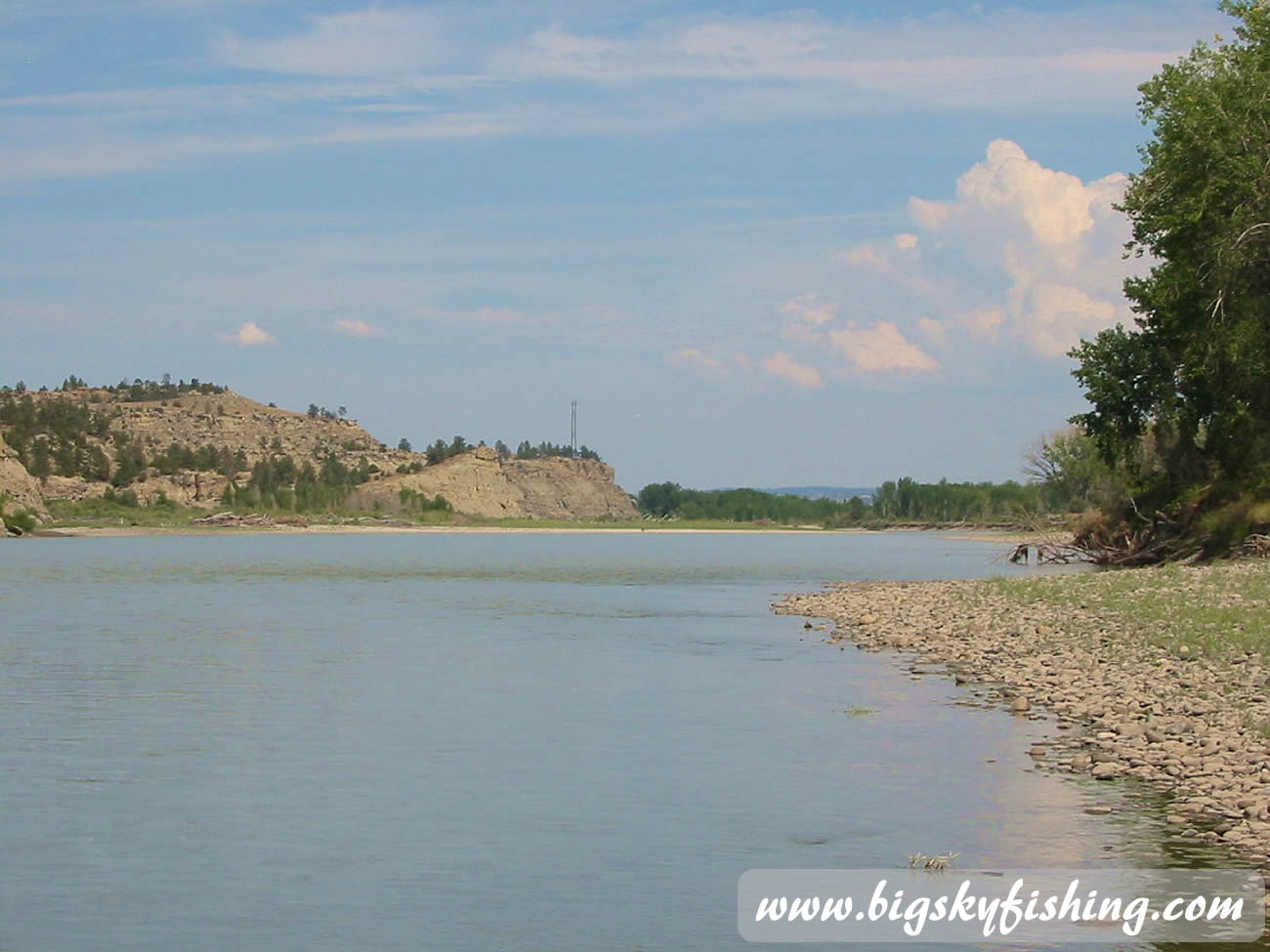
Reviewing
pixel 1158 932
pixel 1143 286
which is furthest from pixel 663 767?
pixel 1143 286

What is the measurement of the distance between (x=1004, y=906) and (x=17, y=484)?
133 meters

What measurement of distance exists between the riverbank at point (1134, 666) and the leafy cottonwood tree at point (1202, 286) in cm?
599

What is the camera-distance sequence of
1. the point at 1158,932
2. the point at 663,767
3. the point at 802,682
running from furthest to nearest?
the point at 802,682
the point at 663,767
the point at 1158,932

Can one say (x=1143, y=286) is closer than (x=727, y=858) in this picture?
No

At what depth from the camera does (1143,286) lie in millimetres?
45594

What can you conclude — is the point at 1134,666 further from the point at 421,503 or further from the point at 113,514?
the point at 421,503

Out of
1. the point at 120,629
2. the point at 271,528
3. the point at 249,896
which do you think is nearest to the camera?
the point at 249,896

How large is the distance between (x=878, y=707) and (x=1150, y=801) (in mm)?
7205

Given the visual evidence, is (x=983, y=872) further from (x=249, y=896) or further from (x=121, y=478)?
(x=121, y=478)

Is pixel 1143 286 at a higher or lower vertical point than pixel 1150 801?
A: higher

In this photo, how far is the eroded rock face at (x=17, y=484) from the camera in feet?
426

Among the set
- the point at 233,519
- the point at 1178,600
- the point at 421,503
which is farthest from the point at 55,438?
the point at 1178,600

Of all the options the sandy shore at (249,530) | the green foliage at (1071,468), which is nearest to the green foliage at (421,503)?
the sandy shore at (249,530)

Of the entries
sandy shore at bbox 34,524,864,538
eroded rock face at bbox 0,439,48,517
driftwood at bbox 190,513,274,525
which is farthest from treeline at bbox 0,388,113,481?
driftwood at bbox 190,513,274,525
